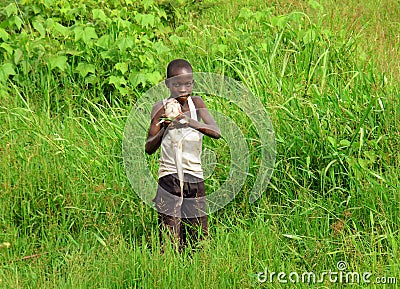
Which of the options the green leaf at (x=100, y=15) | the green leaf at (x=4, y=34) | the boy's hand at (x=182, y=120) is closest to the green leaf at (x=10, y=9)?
the green leaf at (x=4, y=34)

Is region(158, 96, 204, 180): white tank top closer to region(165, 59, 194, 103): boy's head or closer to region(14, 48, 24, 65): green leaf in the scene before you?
region(165, 59, 194, 103): boy's head

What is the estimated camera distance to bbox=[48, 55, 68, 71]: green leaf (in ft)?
19.4

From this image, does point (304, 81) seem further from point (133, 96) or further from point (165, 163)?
point (165, 163)

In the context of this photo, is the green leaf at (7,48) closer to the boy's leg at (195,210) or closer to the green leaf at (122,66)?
the green leaf at (122,66)

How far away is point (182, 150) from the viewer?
4.08m

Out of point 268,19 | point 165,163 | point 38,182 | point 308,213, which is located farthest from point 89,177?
point 268,19

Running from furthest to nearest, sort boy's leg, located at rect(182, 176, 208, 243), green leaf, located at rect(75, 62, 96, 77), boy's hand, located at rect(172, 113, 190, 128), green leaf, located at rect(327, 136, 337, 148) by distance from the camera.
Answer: green leaf, located at rect(75, 62, 96, 77), green leaf, located at rect(327, 136, 337, 148), boy's leg, located at rect(182, 176, 208, 243), boy's hand, located at rect(172, 113, 190, 128)

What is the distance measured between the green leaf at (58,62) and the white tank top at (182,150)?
203 cm

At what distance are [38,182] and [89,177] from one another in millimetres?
316

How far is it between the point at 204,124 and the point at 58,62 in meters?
2.25

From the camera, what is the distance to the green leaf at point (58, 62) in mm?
5902

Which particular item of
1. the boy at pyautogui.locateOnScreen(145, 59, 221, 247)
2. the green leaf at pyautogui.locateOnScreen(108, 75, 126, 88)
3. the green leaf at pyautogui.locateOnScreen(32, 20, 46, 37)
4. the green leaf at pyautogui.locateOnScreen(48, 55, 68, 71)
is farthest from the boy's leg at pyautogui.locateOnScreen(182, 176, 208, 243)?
the green leaf at pyautogui.locateOnScreen(32, 20, 46, 37)

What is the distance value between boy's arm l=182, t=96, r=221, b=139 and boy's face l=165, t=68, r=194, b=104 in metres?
0.13

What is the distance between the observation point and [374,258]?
13.0 ft
